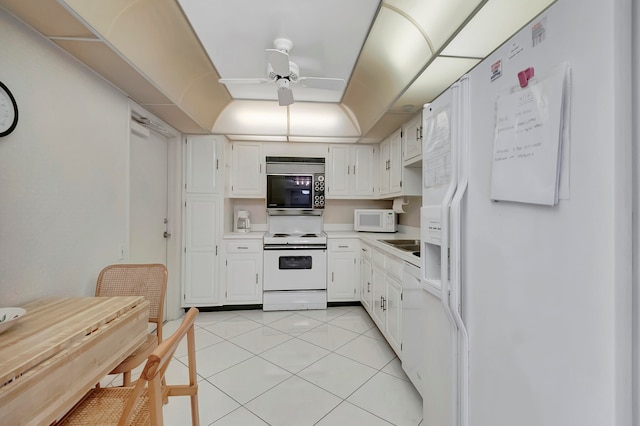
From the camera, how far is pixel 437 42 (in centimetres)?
162

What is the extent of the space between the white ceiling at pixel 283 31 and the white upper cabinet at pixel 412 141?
80cm

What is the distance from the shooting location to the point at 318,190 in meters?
3.64

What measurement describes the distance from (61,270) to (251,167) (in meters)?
2.43

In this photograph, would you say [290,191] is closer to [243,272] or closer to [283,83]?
[243,272]

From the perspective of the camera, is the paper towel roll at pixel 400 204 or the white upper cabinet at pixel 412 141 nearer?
the white upper cabinet at pixel 412 141

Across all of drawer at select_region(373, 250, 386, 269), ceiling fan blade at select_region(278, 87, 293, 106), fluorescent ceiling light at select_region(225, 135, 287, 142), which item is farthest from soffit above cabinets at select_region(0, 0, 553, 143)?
drawer at select_region(373, 250, 386, 269)

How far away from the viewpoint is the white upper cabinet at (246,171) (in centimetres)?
369

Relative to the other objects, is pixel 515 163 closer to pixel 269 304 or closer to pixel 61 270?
pixel 61 270

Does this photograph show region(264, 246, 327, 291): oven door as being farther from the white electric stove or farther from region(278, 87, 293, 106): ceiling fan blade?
region(278, 87, 293, 106): ceiling fan blade

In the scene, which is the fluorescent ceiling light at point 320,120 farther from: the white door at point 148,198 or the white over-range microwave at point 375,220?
the white door at point 148,198

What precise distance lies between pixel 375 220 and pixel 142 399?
3071mm

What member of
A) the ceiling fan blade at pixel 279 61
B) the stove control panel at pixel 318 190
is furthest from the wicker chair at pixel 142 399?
the stove control panel at pixel 318 190

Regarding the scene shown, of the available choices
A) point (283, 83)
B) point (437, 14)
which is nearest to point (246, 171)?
point (283, 83)

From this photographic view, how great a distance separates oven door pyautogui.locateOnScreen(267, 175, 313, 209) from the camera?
11.8ft
